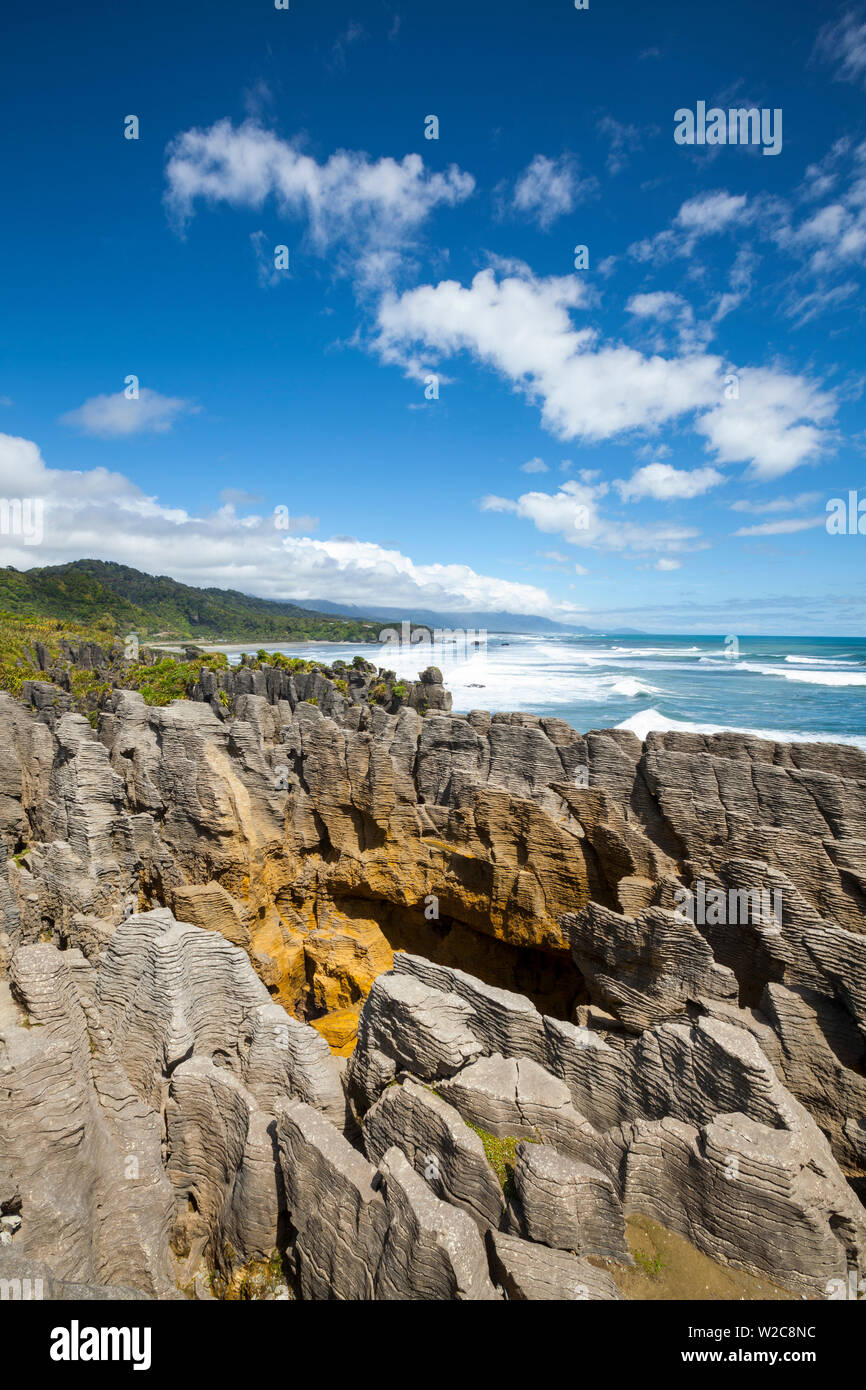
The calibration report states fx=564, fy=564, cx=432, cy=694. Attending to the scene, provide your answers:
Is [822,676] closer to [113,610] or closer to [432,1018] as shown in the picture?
[432,1018]

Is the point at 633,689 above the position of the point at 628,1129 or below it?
above

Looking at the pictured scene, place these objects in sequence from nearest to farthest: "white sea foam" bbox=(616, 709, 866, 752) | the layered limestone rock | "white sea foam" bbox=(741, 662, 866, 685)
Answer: the layered limestone rock < "white sea foam" bbox=(616, 709, 866, 752) < "white sea foam" bbox=(741, 662, 866, 685)

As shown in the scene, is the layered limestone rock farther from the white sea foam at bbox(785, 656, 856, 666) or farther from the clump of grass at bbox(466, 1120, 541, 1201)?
the white sea foam at bbox(785, 656, 856, 666)

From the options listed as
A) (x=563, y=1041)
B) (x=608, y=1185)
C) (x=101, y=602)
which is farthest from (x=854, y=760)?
(x=101, y=602)

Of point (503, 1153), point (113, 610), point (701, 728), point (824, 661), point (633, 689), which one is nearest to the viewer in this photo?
point (503, 1153)

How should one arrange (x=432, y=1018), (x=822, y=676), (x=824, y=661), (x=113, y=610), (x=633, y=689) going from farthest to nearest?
(x=113, y=610), (x=824, y=661), (x=822, y=676), (x=633, y=689), (x=432, y=1018)

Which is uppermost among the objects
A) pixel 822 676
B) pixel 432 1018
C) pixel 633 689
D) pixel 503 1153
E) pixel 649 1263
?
pixel 822 676

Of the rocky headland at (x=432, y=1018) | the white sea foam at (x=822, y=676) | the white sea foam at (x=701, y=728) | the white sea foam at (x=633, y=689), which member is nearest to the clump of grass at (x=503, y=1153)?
the rocky headland at (x=432, y=1018)

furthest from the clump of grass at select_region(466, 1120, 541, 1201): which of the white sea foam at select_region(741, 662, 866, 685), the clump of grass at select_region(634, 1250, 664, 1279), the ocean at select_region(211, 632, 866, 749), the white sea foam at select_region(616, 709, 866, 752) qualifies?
the white sea foam at select_region(741, 662, 866, 685)

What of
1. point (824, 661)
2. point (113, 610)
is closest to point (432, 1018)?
point (824, 661)

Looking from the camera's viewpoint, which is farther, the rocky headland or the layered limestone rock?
the rocky headland

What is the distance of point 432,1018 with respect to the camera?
6.72 m

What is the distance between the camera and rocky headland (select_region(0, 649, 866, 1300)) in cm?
509
